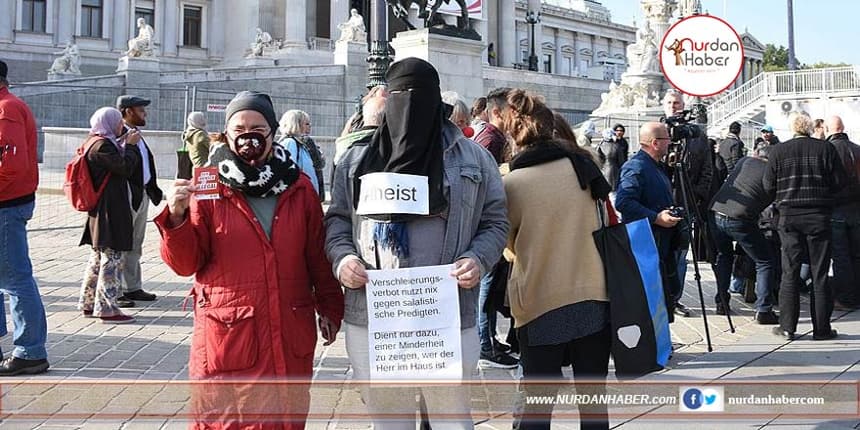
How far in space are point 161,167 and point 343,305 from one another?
71.3ft

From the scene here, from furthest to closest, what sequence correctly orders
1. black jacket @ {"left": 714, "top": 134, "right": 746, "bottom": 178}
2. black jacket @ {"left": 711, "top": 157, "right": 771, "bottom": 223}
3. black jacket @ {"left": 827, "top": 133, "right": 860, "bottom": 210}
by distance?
black jacket @ {"left": 714, "top": 134, "right": 746, "bottom": 178}
black jacket @ {"left": 827, "top": 133, "right": 860, "bottom": 210}
black jacket @ {"left": 711, "top": 157, "right": 771, "bottom": 223}

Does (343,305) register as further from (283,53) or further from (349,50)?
(283,53)

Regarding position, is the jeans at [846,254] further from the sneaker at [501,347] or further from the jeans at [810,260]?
the sneaker at [501,347]

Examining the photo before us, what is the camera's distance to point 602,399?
4043 millimetres

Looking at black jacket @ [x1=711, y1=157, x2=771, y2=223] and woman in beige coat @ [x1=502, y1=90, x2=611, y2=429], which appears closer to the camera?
woman in beige coat @ [x1=502, y1=90, x2=611, y2=429]

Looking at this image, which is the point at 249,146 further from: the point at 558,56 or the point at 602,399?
the point at 558,56

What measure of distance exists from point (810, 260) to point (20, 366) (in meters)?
6.44

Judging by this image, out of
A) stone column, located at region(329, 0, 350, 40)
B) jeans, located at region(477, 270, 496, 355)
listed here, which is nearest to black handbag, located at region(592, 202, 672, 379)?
jeans, located at region(477, 270, 496, 355)

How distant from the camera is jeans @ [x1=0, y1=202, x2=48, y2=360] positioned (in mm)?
5598

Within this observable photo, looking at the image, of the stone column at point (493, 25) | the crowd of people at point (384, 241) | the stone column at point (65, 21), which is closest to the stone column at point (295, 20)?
the stone column at point (65, 21)

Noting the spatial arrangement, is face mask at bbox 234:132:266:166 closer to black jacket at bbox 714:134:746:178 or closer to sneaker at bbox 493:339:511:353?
sneaker at bbox 493:339:511:353

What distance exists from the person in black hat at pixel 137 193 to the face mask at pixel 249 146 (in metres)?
5.03

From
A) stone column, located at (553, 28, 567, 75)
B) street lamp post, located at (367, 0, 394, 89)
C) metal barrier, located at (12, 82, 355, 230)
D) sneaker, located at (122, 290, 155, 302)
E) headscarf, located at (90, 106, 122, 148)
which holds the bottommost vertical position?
sneaker, located at (122, 290, 155, 302)

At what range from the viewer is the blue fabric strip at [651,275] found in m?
4.04
